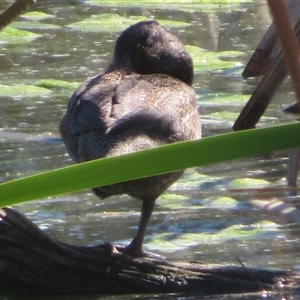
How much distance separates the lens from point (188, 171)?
5.42 metres

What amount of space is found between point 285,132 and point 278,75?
453 centimetres

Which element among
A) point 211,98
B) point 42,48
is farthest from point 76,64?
point 211,98

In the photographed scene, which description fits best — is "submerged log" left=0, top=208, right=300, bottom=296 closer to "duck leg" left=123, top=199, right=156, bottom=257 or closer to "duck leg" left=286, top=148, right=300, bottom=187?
"duck leg" left=123, top=199, right=156, bottom=257

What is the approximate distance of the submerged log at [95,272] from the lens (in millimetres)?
3465

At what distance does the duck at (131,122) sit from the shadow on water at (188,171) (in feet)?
1.27

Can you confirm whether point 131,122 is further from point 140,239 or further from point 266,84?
point 266,84

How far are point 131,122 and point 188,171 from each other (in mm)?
1895

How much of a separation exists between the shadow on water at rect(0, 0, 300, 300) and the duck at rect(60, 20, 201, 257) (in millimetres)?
387

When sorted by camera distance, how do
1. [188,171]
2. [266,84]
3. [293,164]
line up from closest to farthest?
[293,164] → [188,171] → [266,84]

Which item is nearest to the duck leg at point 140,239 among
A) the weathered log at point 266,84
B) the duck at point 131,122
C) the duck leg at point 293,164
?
the duck at point 131,122

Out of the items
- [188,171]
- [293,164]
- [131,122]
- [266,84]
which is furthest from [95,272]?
[266,84]

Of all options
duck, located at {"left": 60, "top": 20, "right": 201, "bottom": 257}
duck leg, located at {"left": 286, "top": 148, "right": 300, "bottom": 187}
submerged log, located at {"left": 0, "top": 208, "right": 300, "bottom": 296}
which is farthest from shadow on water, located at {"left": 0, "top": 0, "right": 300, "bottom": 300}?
duck, located at {"left": 60, "top": 20, "right": 201, "bottom": 257}

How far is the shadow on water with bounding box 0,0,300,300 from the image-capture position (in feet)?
13.7

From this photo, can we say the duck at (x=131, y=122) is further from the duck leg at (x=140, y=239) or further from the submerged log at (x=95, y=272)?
the submerged log at (x=95, y=272)
